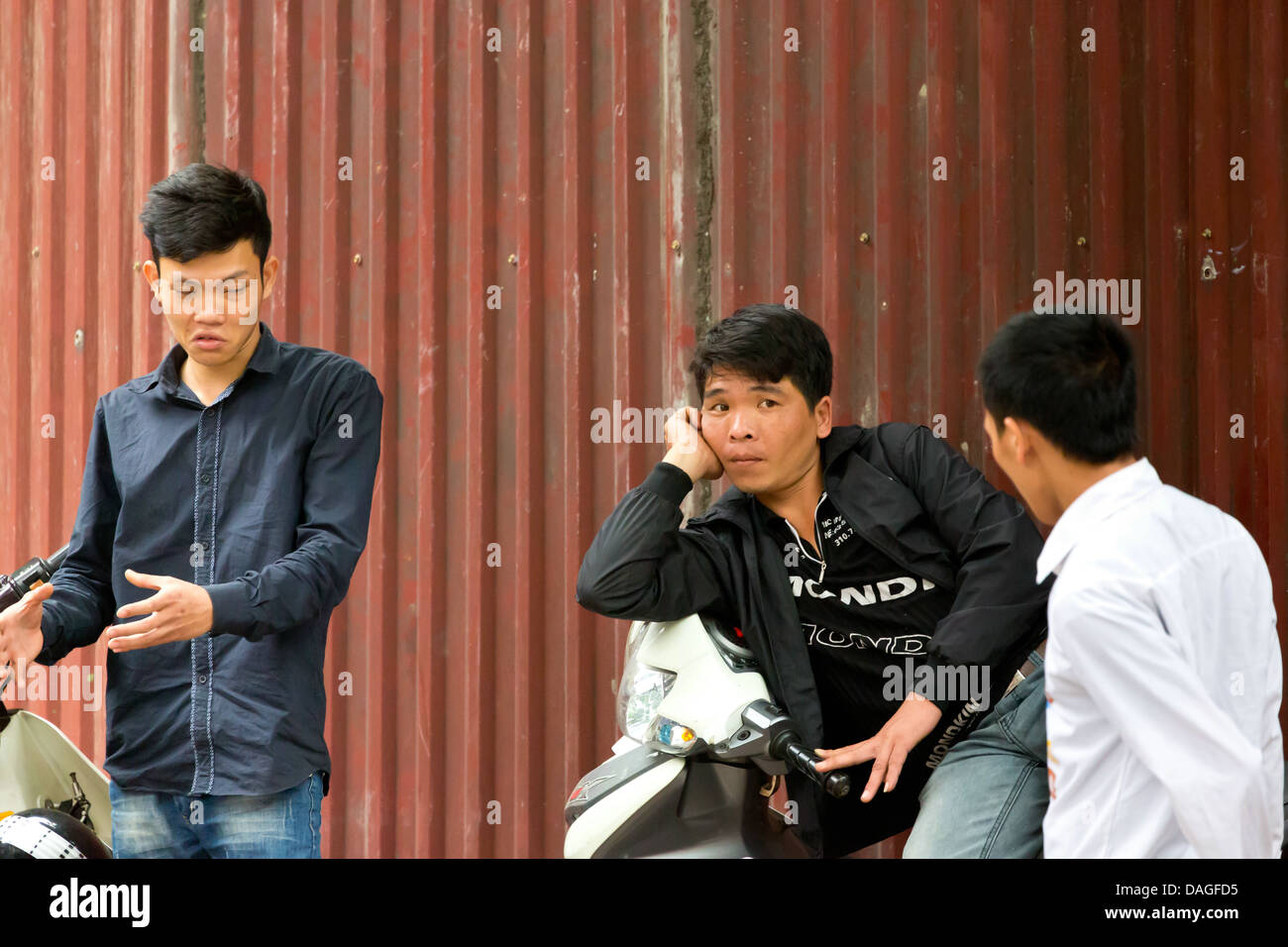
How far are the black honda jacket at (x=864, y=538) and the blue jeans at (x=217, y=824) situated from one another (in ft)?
2.35

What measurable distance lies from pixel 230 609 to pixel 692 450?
1.05 meters

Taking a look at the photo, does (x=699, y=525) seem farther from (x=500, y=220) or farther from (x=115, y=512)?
(x=500, y=220)

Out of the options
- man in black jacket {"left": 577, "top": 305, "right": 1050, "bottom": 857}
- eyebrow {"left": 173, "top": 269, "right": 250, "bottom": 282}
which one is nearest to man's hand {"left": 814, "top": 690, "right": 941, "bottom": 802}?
man in black jacket {"left": 577, "top": 305, "right": 1050, "bottom": 857}

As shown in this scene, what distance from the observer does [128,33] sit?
429 centimetres

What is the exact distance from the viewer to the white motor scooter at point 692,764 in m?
2.37

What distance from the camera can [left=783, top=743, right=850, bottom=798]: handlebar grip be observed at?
2.19 m

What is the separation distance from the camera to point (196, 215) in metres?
2.44

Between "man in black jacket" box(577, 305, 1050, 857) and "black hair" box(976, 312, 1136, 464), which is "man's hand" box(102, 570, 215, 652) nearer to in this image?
"man in black jacket" box(577, 305, 1050, 857)

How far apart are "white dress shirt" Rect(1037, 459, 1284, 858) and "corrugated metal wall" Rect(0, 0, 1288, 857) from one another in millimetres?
A: 2009

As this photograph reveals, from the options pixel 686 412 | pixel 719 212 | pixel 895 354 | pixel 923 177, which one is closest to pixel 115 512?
pixel 686 412

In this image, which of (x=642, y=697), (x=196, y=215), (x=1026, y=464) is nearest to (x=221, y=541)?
(x=196, y=215)
